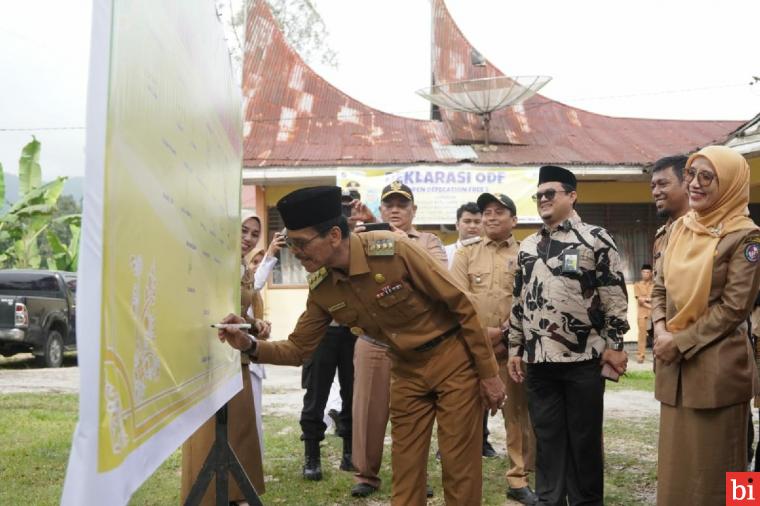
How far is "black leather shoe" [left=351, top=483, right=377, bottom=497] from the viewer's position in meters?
4.59

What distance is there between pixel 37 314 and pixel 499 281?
10.6 meters

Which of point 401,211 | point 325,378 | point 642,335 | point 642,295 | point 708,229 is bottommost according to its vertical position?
point 642,335

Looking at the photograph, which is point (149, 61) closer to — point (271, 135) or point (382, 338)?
point (382, 338)

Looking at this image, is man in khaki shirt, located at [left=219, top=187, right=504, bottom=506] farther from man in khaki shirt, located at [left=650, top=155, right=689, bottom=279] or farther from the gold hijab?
man in khaki shirt, located at [left=650, top=155, right=689, bottom=279]

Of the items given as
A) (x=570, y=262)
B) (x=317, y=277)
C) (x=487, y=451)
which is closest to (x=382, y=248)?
(x=317, y=277)

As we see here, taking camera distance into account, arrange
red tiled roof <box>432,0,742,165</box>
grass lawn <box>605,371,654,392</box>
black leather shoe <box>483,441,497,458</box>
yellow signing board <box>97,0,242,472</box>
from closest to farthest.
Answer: yellow signing board <box>97,0,242,472</box>
black leather shoe <box>483,441,497,458</box>
grass lawn <box>605,371,654,392</box>
red tiled roof <box>432,0,742,165</box>

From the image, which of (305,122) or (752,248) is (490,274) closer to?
(752,248)

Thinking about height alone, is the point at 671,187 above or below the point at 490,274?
above

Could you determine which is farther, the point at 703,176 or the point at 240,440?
the point at 240,440

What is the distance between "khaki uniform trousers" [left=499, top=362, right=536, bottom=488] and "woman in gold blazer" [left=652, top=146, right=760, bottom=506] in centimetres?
133

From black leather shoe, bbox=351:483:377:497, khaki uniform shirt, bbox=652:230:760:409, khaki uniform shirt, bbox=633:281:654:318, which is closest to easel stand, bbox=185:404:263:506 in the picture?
black leather shoe, bbox=351:483:377:497

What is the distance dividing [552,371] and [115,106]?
2.99 meters

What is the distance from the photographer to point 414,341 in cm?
336

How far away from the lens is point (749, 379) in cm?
326
